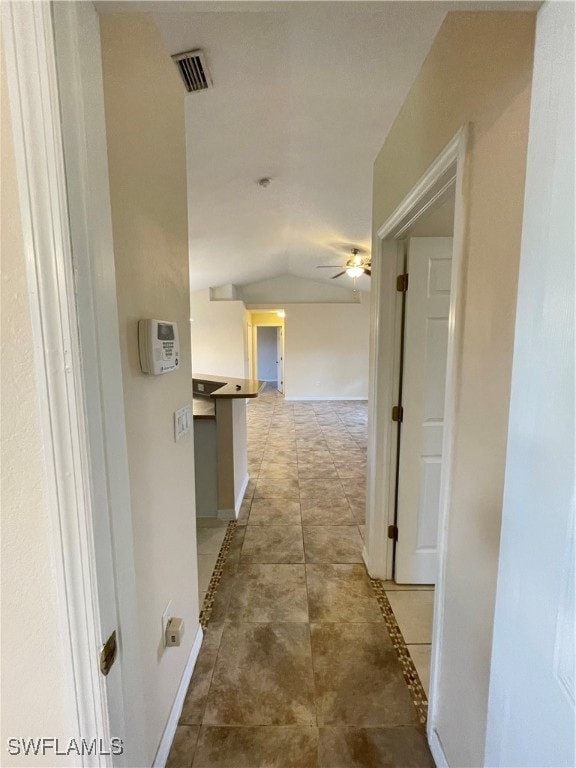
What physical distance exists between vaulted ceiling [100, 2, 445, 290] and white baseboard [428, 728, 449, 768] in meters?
1.99

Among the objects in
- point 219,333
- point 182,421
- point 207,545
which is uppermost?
point 219,333

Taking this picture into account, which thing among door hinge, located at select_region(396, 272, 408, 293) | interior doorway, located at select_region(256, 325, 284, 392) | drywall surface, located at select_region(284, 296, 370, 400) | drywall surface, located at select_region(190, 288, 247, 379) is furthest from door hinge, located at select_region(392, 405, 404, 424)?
interior doorway, located at select_region(256, 325, 284, 392)

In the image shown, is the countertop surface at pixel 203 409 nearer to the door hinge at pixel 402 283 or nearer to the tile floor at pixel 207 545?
the tile floor at pixel 207 545

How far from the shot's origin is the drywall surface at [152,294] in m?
0.90

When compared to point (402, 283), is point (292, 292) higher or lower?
higher

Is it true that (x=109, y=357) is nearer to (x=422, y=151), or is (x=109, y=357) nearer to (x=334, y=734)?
(x=422, y=151)

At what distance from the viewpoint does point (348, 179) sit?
2941 mm

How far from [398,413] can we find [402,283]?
0.75m

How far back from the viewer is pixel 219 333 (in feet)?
Result: 26.5

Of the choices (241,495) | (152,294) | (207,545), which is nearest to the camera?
(152,294)

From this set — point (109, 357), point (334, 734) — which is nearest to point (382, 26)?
point (109, 357)

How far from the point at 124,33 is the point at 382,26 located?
3.12ft

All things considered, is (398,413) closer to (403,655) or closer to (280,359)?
(403,655)

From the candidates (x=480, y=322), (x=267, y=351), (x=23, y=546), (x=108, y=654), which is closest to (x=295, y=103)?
(x=480, y=322)
